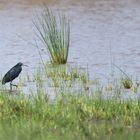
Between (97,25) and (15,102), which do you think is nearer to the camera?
(15,102)

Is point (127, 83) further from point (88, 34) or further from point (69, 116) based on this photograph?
point (88, 34)

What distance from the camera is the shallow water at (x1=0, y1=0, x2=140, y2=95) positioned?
10234mm

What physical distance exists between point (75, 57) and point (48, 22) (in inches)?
46.8

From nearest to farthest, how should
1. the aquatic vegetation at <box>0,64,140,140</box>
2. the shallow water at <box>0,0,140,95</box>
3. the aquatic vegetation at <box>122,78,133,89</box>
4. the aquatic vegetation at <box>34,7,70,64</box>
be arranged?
the aquatic vegetation at <box>0,64,140,140</box>, the aquatic vegetation at <box>122,78,133,89</box>, the aquatic vegetation at <box>34,7,70,64</box>, the shallow water at <box>0,0,140,95</box>

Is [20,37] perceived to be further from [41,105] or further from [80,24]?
[41,105]

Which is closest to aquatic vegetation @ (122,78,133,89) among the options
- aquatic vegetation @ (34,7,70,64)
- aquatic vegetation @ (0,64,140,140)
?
aquatic vegetation @ (0,64,140,140)

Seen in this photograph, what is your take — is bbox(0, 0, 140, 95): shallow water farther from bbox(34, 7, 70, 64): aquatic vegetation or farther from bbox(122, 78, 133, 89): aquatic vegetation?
bbox(122, 78, 133, 89): aquatic vegetation

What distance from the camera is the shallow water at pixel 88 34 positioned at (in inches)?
403

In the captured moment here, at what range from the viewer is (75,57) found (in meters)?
10.7

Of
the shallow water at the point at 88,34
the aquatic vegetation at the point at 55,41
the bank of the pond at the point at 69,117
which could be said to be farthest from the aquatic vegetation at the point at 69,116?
the shallow water at the point at 88,34

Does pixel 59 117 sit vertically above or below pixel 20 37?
below

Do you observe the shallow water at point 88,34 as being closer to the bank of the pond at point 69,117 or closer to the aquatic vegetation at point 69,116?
the aquatic vegetation at point 69,116

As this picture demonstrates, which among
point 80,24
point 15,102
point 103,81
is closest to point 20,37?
point 80,24

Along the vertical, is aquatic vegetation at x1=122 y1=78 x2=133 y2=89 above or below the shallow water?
below
